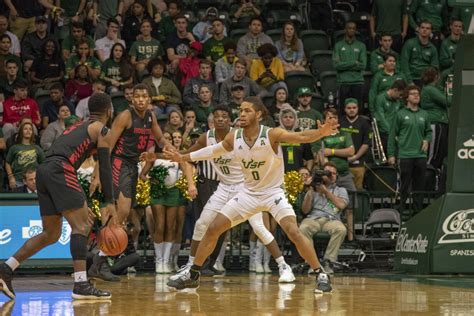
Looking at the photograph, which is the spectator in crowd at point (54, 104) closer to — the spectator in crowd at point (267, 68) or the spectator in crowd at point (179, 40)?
the spectator in crowd at point (179, 40)

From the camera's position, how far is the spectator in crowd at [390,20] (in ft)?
86.1

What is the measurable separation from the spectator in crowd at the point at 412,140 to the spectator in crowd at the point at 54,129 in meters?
6.45

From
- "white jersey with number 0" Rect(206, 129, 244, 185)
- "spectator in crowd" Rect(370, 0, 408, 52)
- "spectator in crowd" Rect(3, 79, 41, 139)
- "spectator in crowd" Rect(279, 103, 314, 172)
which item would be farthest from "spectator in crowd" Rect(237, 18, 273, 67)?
"white jersey with number 0" Rect(206, 129, 244, 185)

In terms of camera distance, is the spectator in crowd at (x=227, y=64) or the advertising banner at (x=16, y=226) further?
the spectator in crowd at (x=227, y=64)

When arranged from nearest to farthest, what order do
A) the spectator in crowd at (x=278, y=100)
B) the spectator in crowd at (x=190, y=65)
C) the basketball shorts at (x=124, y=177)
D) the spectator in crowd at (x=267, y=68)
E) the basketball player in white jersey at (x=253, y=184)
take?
the basketball player in white jersey at (x=253, y=184) → the basketball shorts at (x=124, y=177) → the spectator in crowd at (x=278, y=100) → the spectator in crowd at (x=267, y=68) → the spectator in crowd at (x=190, y=65)

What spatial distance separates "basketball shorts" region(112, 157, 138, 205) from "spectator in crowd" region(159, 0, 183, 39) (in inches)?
379

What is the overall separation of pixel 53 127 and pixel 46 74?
3110 millimetres

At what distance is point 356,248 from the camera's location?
66.4ft

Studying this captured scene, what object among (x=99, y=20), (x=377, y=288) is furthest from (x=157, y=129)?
(x=99, y=20)

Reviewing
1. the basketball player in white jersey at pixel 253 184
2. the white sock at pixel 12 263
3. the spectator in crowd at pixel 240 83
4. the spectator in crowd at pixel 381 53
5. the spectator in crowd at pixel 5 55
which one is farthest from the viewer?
the spectator in crowd at pixel 381 53

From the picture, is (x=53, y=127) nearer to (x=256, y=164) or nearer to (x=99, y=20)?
(x=99, y=20)

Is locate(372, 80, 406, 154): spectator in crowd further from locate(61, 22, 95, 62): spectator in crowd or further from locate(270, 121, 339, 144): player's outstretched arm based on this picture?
A: locate(270, 121, 339, 144): player's outstretched arm

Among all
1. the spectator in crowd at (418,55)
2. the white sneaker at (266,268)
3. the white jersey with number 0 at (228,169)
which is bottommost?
the white sneaker at (266,268)

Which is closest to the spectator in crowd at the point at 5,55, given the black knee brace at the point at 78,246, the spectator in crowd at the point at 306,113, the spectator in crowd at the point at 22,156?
the spectator in crowd at the point at 22,156
